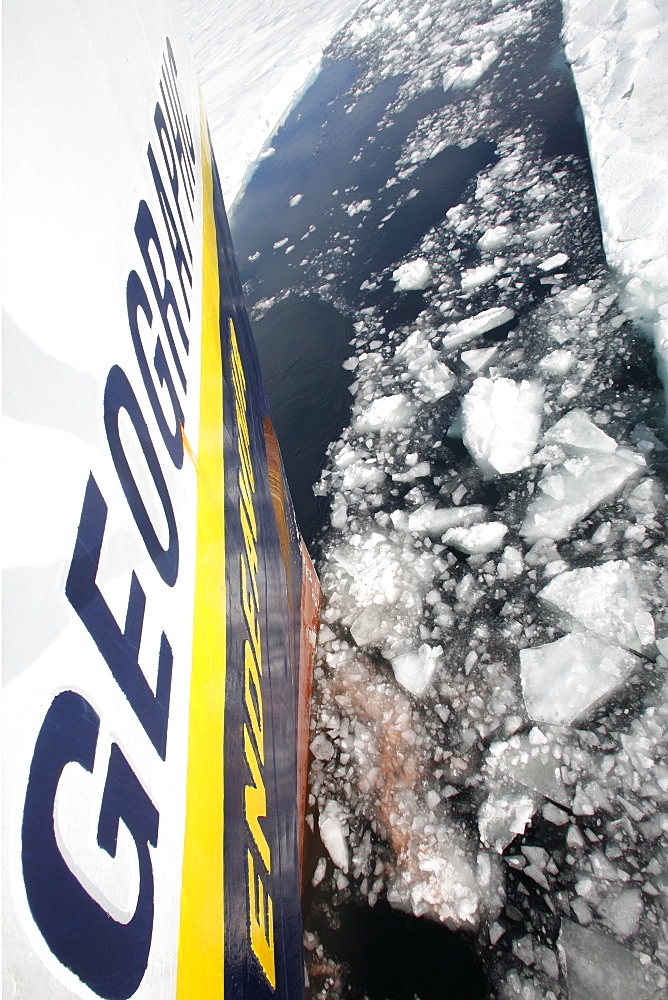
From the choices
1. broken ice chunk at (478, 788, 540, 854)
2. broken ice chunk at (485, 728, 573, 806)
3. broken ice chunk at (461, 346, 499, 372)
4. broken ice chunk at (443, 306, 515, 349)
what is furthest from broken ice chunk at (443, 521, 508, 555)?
broken ice chunk at (443, 306, 515, 349)

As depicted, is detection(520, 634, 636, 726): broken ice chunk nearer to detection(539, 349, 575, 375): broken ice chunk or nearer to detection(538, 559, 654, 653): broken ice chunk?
detection(538, 559, 654, 653): broken ice chunk

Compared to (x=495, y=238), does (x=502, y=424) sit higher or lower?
lower

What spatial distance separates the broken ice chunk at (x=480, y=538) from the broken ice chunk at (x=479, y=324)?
125cm

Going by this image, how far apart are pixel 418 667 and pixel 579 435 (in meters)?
1.14

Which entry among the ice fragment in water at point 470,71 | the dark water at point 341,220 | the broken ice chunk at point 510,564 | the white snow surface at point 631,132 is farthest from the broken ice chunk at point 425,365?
the ice fragment in water at point 470,71

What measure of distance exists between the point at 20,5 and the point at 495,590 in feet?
6.34

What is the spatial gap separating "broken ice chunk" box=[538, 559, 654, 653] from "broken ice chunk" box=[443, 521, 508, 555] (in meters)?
0.28

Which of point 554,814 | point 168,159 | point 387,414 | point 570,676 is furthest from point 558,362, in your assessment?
point 168,159

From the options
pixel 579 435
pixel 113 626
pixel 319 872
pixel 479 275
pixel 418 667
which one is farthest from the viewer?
pixel 479 275

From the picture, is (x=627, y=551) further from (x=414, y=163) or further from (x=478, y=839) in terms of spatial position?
(x=414, y=163)

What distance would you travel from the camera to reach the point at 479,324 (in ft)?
9.77

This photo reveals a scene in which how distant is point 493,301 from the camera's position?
3102 mm

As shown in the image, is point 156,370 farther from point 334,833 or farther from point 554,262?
point 554,262

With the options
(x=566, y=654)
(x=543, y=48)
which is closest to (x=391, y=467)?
(x=566, y=654)
